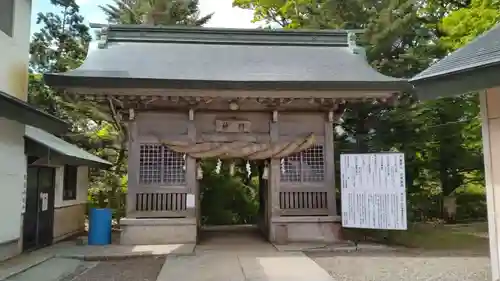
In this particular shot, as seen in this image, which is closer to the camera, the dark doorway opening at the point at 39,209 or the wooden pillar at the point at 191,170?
the dark doorway opening at the point at 39,209

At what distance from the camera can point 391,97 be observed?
9.08 m

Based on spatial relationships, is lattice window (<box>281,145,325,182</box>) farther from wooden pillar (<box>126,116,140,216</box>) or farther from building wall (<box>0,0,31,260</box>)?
building wall (<box>0,0,31,260</box>)

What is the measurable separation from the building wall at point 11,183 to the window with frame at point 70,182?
113 inches

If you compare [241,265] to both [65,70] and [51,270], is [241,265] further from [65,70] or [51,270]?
[65,70]

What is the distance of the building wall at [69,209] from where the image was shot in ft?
33.8

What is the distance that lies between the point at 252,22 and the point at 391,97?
12458mm

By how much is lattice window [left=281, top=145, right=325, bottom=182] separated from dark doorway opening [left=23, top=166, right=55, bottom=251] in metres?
5.40

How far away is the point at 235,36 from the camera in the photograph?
11.5m

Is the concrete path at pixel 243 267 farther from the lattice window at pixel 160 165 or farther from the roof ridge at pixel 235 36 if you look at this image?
the roof ridge at pixel 235 36

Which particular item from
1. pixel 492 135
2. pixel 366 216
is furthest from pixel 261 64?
pixel 492 135

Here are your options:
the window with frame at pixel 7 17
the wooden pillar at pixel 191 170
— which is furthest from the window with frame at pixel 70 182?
the window with frame at pixel 7 17

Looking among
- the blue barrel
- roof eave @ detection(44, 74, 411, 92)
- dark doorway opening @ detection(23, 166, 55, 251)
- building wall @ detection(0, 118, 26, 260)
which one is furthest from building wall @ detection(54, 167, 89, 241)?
roof eave @ detection(44, 74, 411, 92)

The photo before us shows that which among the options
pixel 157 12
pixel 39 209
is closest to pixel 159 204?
pixel 39 209

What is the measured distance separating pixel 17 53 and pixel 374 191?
7588 mm
